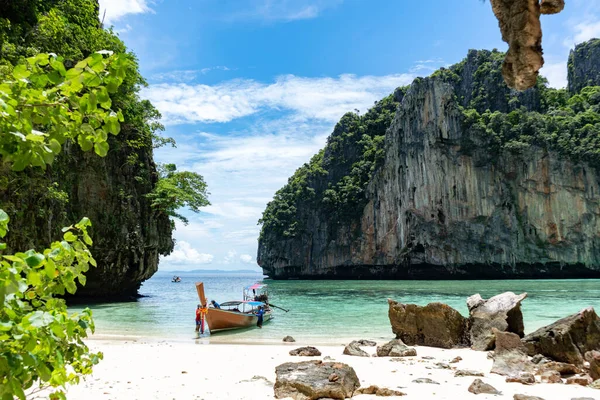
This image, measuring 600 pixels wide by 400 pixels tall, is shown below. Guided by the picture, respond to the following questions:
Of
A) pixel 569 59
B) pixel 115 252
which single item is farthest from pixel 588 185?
pixel 115 252

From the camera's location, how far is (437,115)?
173 ft

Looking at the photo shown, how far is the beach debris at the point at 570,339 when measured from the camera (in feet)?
24.3

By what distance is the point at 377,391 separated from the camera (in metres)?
5.68

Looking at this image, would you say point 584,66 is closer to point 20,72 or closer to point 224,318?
point 224,318

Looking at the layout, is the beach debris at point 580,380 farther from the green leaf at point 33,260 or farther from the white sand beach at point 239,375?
the green leaf at point 33,260

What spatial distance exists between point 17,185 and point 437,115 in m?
47.7

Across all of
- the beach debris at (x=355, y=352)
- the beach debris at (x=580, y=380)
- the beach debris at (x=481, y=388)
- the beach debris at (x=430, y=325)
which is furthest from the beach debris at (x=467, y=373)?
the beach debris at (x=430, y=325)

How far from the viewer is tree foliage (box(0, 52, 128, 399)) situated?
3.79 feet

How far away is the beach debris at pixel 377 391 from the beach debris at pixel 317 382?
0.29 feet

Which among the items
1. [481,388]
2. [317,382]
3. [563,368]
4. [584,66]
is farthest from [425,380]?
[584,66]

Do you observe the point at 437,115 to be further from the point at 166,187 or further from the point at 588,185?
the point at 166,187

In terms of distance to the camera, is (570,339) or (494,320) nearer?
(570,339)

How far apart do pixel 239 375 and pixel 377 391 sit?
2.62 metres

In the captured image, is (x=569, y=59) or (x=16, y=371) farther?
(x=569, y=59)
